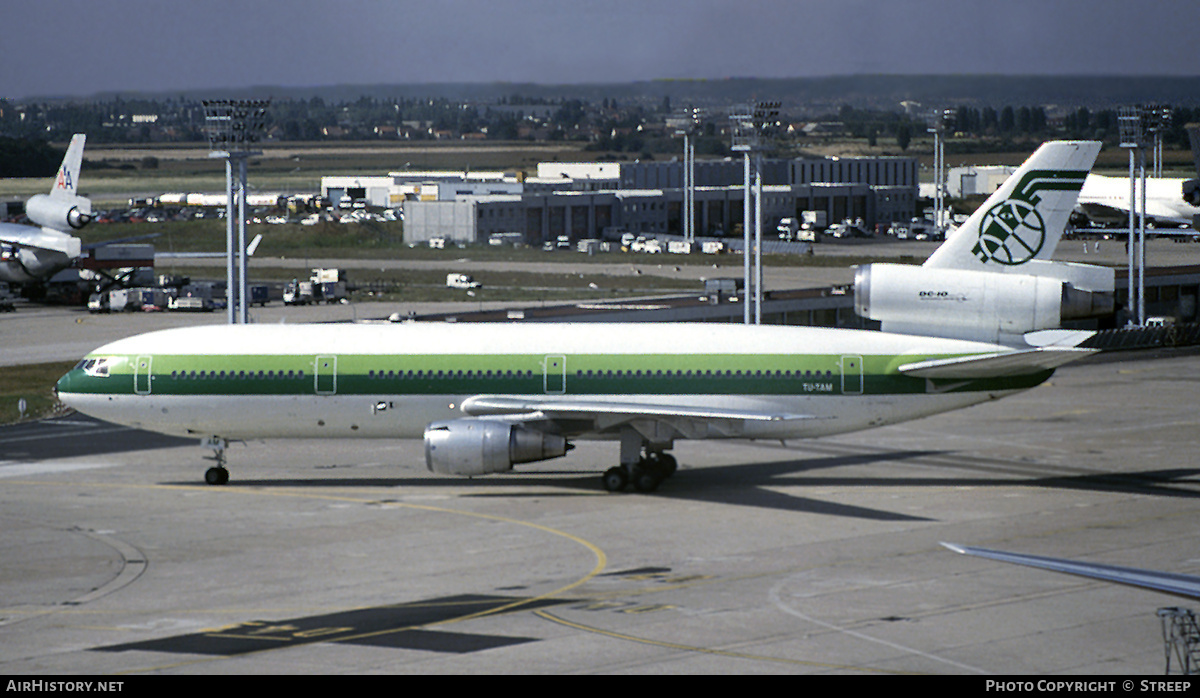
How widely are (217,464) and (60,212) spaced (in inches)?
3089

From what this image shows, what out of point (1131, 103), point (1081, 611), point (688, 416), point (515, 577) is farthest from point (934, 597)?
point (1131, 103)

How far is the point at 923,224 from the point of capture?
648 feet

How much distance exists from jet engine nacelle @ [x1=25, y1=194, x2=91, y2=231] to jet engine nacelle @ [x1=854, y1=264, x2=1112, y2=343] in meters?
88.4

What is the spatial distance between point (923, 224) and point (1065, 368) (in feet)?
389

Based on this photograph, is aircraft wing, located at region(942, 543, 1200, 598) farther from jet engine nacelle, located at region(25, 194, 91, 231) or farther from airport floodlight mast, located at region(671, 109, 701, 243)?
airport floodlight mast, located at region(671, 109, 701, 243)

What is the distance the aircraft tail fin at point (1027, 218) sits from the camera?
47188mm

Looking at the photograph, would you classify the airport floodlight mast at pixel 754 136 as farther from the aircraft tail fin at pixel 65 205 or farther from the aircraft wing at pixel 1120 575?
the aircraft tail fin at pixel 65 205

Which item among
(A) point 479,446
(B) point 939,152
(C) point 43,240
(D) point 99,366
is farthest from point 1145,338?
(B) point 939,152

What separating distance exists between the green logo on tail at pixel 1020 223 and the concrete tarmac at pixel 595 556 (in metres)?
7.93

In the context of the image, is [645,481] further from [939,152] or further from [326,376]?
[939,152]

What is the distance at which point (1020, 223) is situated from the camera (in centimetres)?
4731

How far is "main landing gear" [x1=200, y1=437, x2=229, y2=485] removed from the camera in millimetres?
48500

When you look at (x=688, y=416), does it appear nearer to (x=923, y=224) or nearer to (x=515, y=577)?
(x=515, y=577)
